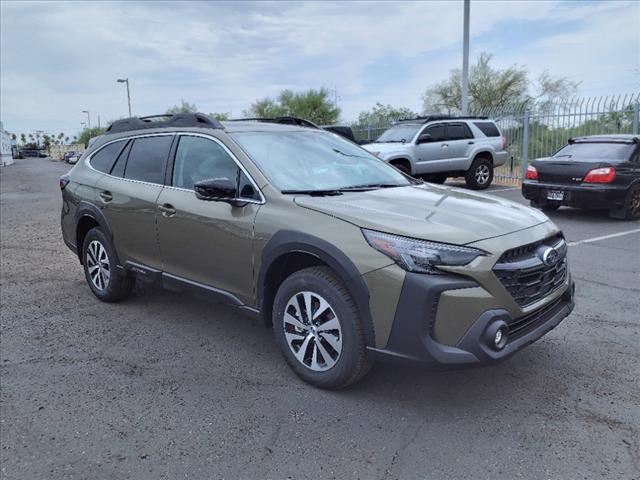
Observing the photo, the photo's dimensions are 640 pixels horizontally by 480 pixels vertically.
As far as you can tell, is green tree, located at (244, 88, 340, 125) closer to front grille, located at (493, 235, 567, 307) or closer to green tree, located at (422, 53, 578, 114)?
green tree, located at (422, 53, 578, 114)

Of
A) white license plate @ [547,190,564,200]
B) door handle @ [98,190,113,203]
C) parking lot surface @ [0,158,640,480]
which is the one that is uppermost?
door handle @ [98,190,113,203]

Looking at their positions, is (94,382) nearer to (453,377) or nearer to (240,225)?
(240,225)

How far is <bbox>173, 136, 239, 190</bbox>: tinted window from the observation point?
13.3ft

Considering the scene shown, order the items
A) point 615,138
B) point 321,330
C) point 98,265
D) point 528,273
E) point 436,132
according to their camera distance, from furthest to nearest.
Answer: point 436,132, point 615,138, point 98,265, point 321,330, point 528,273

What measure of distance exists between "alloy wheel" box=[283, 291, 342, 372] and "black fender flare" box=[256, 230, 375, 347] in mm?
211

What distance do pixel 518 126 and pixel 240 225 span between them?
1541cm

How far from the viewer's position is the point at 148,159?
4840 mm

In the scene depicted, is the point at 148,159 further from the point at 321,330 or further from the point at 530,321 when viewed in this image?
the point at 530,321

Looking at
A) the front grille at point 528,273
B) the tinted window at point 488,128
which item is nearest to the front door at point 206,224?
the front grille at point 528,273

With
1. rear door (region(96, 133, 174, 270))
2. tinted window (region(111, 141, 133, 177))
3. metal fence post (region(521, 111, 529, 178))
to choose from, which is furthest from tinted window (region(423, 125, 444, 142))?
rear door (region(96, 133, 174, 270))

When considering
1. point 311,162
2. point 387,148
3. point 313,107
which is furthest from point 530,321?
point 313,107

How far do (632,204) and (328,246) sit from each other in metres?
8.19

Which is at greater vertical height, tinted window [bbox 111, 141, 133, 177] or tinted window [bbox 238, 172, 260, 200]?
tinted window [bbox 111, 141, 133, 177]

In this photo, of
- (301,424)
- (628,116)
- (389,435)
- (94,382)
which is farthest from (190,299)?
(628,116)
